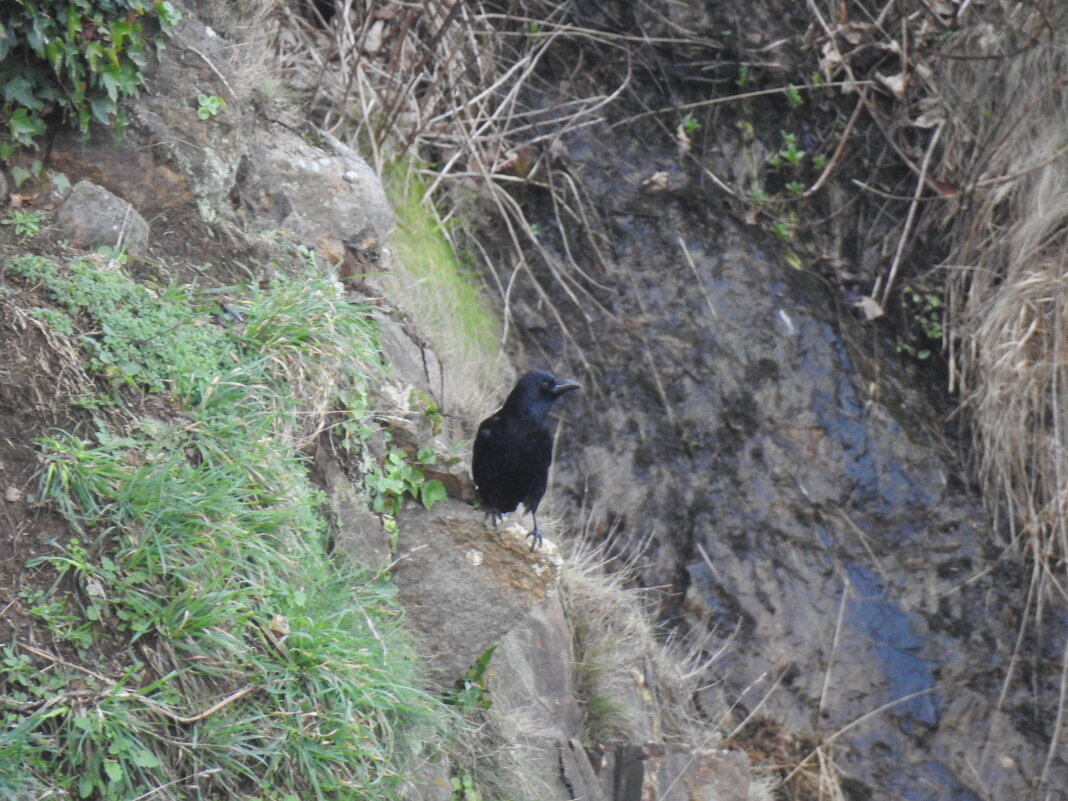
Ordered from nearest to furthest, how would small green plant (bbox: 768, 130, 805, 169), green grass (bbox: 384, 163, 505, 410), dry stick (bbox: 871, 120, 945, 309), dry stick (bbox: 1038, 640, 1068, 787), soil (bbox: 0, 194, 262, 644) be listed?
soil (bbox: 0, 194, 262, 644) < dry stick (bbox: 1038, 640, 1068, 787) < green grass (bbox: 384, 163, 505, 410) < dry stick (bbox: 871, 120, 945, 309) < small green plant (bbox: 768, 130, 805, 169)

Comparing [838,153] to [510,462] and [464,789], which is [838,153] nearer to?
[510,462]

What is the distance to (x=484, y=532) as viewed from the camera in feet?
13.3

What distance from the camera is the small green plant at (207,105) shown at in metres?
4.20

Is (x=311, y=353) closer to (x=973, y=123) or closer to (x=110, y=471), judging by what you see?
(x=110, y=471)

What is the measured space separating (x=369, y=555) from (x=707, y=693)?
2.50 meters

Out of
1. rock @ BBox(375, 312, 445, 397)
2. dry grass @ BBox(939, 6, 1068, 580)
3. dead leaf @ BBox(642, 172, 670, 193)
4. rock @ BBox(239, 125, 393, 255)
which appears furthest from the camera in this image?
dead leaf @ BBox(642, 172, 670, 193)

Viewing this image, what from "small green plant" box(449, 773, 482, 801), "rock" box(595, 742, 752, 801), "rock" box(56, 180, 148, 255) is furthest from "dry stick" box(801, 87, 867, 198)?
"small green plant" box(449, 773, 482, 801)

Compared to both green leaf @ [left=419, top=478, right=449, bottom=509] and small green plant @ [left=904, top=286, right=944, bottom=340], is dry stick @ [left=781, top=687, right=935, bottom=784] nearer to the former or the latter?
small green plant @ [left=904, top=286, right=944, bottom=340]

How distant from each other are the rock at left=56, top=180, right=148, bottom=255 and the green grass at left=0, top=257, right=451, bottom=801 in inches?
7.0

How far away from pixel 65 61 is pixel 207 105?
639 millimetres

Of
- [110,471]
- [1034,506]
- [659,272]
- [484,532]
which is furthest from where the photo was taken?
[659,272]

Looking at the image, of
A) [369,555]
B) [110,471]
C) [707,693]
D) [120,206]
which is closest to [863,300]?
[707,693]

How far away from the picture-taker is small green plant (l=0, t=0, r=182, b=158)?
11.7ft

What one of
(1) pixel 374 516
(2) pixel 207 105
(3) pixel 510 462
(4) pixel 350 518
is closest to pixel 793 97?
(3) pixel 510 462
